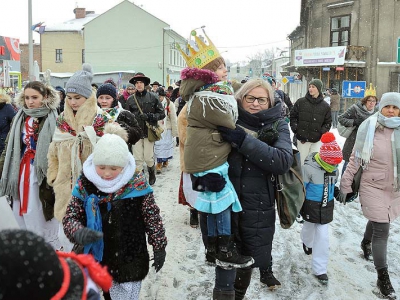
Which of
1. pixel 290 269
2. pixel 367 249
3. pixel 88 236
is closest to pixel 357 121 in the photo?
pixel 367 249

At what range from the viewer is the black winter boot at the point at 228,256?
114 inches

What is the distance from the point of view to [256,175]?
2984mm

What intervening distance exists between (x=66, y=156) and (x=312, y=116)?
5353mm

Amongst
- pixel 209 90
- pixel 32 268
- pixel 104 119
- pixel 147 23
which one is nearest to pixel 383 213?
pixel 209 90

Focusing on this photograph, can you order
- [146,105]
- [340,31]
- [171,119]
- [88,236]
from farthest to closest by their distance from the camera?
[340,31], [171,119], [146,105], [88,236]

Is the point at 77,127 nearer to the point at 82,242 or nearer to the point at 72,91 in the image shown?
the point at 72,91

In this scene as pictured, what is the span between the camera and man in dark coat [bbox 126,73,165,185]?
25.1 feet

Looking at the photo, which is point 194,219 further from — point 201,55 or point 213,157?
point 213,157

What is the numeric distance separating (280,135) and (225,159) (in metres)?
0.46

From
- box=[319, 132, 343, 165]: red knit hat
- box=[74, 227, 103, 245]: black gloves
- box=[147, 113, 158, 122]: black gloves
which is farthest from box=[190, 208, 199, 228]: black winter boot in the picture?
box=[74, 227, 103, 245]: black gloves

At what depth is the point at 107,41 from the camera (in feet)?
153

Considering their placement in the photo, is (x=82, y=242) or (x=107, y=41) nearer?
(x=82, y=242)

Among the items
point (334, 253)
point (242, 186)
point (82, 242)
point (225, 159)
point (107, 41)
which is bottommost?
point (334, 253)

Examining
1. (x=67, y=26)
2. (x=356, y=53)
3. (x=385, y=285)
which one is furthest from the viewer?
(x=67, y=26)
